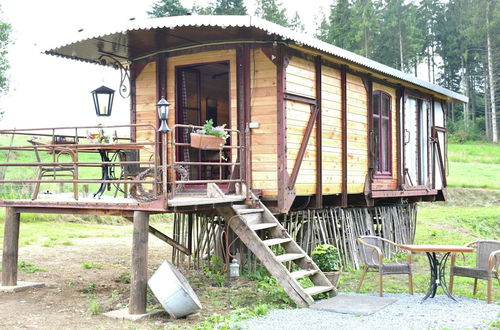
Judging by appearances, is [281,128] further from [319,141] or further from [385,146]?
[385,146]

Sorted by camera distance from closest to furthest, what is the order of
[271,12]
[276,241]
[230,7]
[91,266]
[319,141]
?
1. [276,241]
2. [319,141]
3. [91,266]
4. [230,7]
5. [271,12]

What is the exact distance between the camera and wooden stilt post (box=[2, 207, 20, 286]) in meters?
9.79

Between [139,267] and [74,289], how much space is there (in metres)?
2.61

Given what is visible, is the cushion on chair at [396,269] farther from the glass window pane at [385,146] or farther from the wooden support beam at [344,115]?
the glass window pane at [385,146]

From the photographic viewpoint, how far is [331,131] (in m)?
11.4

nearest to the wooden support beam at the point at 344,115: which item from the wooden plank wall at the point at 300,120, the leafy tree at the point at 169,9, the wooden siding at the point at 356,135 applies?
the wooden siding at the point at 356,135

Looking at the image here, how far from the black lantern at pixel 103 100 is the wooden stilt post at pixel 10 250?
7.14 feet

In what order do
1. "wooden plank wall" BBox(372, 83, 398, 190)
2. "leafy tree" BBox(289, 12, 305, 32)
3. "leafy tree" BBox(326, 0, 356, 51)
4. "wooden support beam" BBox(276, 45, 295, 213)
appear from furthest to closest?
"leafy tree" BBox(289, 12, 305, 32)
"leafy tree" BBox(326, 0, 356, 51)
"wooden plank wall" BBox(372, 83, 398, 190)
"wooden support beam" BBox(276, 45, 295, 213)

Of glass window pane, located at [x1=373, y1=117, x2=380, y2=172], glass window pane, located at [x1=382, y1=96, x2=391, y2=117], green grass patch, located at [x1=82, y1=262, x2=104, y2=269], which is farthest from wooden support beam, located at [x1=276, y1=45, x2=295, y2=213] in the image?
glass window pane, located at [x1=382, y1=96, x2=391, y2=117]

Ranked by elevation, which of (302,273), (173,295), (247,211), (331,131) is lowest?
(173,295)

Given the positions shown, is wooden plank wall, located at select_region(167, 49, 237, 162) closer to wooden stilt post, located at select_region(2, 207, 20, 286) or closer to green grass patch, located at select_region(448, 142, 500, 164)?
wooden stilt post, located at select_region(2, 207, 20, 286)

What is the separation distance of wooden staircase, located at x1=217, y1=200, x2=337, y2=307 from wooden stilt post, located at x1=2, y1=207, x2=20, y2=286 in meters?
3.57

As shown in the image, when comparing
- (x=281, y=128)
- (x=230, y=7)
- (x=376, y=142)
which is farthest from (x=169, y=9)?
(x=281, y=128)

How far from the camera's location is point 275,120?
973cm
